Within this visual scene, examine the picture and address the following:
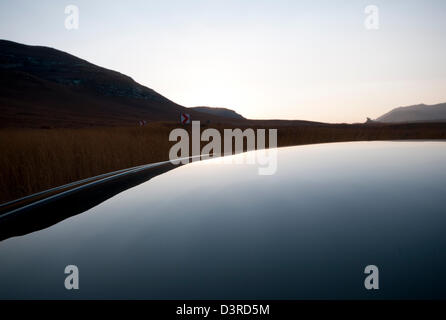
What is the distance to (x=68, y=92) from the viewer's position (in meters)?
110

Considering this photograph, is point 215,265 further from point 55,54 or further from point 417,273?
point 55,54

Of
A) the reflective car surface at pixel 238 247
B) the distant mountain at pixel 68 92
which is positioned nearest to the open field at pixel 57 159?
the reflective car surface at pixel 238 247

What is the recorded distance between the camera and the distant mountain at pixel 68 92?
85062 mm

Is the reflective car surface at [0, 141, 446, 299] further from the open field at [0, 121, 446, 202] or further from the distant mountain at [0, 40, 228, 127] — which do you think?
the distant mountain at [0, 40, 228, 127]

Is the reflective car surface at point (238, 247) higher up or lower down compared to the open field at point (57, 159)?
lower down

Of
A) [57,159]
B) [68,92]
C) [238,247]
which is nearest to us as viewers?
[238,247]

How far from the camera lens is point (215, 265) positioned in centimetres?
175

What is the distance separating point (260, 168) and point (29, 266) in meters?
4.56

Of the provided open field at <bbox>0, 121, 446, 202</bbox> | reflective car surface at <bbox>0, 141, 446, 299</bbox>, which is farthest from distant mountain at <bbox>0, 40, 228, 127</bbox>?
reflective car surface at <bbox>0, 141, 446, 299</bbox>

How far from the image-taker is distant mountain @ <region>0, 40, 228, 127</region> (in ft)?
279

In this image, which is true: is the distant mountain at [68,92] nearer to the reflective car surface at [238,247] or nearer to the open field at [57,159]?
the open field at [57,159]

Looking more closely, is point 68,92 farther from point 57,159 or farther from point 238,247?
point 238,247

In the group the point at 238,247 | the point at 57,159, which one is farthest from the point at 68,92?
the point at 238,247

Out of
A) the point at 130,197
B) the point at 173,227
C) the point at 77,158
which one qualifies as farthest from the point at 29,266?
the point at 77,158
